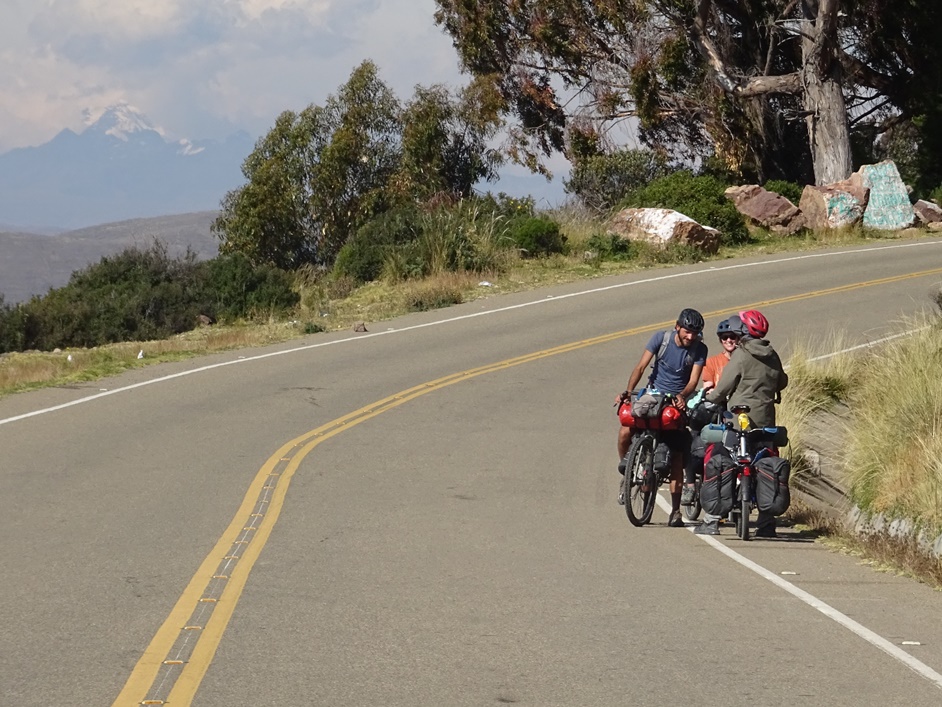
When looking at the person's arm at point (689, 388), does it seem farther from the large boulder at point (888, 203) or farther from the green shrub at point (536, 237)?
the large boulder at point (888, 203)

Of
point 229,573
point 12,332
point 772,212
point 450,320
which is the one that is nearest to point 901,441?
point 229,573

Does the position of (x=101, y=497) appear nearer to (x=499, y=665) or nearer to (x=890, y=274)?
(x=499, y=665)

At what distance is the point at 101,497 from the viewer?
11633mm

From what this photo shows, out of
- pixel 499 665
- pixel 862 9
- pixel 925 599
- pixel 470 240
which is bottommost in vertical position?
pixel 925 599

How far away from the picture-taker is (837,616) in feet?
26.3

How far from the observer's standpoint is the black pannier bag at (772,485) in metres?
10.8

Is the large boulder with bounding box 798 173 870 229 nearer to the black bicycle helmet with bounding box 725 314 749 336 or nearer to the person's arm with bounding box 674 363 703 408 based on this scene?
the person's arm with bounding box 674 363 703 408

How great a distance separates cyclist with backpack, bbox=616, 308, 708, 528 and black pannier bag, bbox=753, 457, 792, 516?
84 cm

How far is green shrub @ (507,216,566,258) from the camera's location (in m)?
32.2

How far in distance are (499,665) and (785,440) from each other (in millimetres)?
5121

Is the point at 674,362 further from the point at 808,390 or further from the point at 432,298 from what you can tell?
the point at 432,298

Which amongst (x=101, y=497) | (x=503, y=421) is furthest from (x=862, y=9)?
(x=101, y=497)

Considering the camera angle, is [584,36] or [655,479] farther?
[584,36]

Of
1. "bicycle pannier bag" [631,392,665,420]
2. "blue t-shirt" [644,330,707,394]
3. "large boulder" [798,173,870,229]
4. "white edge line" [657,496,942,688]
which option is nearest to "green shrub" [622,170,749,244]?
"large boulder" [798,173,870,229]
